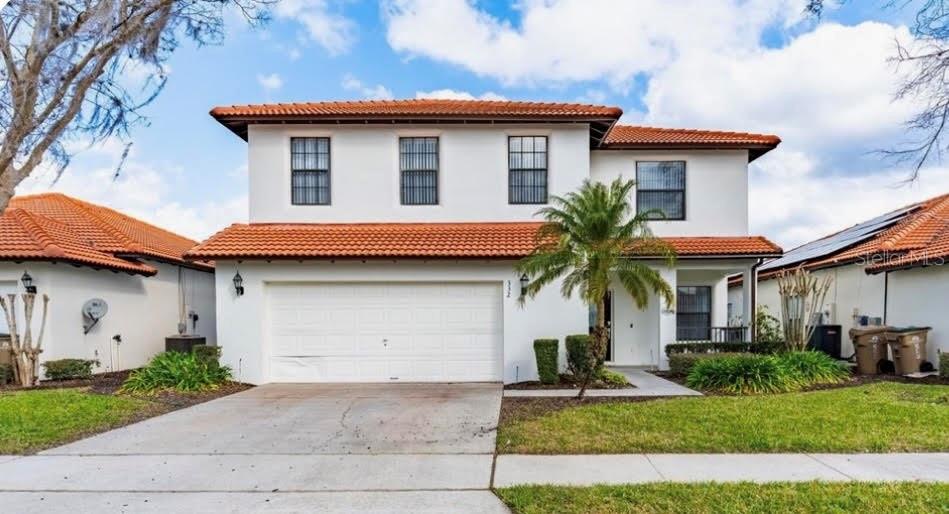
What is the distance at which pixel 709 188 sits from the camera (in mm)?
13969

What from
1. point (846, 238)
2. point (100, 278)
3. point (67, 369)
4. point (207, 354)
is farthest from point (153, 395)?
point (846, 238)

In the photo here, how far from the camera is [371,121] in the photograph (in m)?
12.8

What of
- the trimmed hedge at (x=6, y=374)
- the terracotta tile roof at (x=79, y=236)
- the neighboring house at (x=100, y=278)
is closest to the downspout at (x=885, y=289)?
the terracotta tile roof at (x=79, y=236)

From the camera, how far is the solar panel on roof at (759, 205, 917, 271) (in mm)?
16791

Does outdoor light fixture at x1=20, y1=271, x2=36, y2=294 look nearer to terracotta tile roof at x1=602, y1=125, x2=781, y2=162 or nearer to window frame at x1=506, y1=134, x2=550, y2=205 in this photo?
window frame at x1=506, y1=134, x2=550, y2=205

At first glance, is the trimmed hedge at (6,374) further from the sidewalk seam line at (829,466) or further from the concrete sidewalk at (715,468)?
the sidewalk seam line at (829,466)

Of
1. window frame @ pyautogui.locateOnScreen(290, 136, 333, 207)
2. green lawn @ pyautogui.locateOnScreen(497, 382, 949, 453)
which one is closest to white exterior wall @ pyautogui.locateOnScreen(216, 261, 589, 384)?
window frame @ pyautogui.locateOnScreen(290, 136, 333, 207)

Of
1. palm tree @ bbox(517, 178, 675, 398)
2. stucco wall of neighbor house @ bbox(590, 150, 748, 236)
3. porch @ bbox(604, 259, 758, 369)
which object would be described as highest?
stucco wall of neighbor house @ bbox(590, 150, 748, 236)

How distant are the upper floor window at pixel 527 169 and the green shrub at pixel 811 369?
6.35 metres

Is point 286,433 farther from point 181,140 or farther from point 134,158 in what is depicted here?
point 181,140

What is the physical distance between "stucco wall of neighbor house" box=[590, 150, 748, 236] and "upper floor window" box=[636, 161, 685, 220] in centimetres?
15

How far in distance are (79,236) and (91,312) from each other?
2650mm

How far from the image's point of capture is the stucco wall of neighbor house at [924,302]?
1162 cm

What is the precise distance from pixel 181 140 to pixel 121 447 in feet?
21.4
